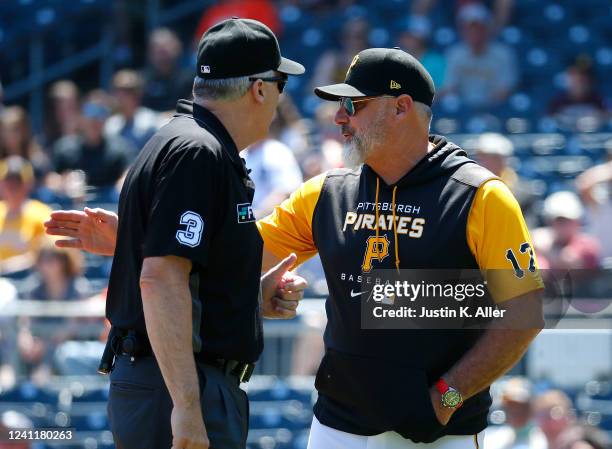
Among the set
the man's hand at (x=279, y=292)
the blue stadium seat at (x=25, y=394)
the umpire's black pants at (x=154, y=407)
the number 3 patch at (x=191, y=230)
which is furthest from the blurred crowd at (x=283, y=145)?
the number 3 patch at (x=191, y=230)

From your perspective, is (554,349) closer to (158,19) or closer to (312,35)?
(312,35)

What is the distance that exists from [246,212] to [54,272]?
14.5ft

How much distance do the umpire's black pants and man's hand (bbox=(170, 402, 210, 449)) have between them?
14cm

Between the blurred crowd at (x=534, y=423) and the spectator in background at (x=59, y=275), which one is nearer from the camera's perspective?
the blurred crowd at (x=534, y=423)

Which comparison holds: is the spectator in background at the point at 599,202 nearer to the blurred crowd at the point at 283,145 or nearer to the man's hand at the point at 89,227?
the blurred crowd at the point at 283,145

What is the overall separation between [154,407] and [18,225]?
547 cm

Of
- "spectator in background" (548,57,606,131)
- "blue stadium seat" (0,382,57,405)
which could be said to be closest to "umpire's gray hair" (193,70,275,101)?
"blue stadium seat" (0,382,57,405)

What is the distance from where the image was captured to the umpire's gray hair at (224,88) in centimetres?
338

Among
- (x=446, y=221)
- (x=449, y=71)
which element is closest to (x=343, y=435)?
(x=446, y=221)

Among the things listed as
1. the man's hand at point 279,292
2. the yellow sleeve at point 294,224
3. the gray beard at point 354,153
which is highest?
the gray beard at point 354,153

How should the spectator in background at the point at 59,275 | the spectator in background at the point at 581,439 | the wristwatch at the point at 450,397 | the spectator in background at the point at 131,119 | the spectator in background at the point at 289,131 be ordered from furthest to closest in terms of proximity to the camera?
the spectator in background at the point at 131,119 < the spectator in background at the point at 289,131 < the spectator in background at the point at 59,275 < the spectator in background at the point at 581,439 < the wristwatch at the point at 450,397

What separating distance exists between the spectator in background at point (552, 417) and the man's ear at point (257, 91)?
3.44 meters

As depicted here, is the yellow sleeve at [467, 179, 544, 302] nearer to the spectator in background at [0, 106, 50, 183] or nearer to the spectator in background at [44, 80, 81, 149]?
the spectator in background at [0, 106, 50, 183]

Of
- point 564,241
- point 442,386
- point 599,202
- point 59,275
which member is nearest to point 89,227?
point 442,386
